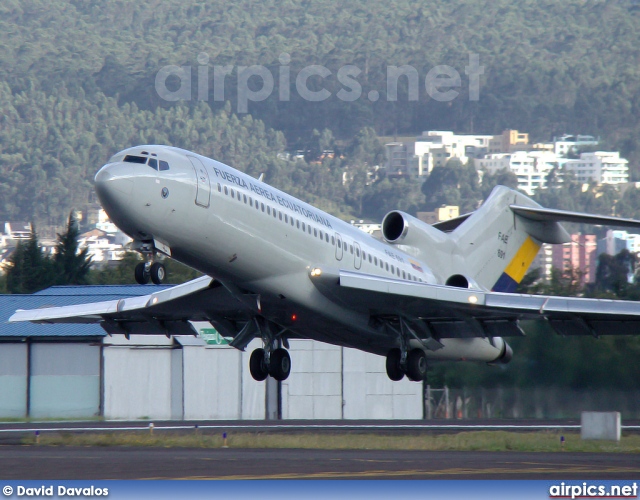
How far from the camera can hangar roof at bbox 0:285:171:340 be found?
38250 millimetres

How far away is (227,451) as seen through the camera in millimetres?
21156

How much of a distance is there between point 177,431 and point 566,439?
10.1 metres

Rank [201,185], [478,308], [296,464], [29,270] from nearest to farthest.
→ [296,464]
[201,185]
[478,308]
[29,270]

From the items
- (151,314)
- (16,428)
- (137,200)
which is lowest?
(16,428)

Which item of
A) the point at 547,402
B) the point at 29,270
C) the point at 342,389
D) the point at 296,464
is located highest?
the point at 29,270

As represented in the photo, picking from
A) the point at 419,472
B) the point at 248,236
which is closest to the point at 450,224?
the point at 248,236

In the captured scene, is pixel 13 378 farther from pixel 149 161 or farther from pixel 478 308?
pixel 149 161

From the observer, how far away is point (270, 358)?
2431 centimetres

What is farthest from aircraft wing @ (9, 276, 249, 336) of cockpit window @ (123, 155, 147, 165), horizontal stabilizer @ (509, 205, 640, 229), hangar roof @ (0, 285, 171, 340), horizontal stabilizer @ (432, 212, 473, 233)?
hangar roof @ (0, 285, 171, 340)

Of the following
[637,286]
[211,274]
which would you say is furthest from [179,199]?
[637,286]

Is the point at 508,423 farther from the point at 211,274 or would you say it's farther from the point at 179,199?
the point at 179,199

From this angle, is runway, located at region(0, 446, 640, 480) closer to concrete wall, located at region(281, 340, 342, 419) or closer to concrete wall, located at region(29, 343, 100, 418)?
concrete wall, located at region(281, 340, 342, 419)

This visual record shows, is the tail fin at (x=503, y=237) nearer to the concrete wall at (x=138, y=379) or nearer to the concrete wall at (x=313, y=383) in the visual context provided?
the concrete wall at (x=313, y=383)

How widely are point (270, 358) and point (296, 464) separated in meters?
6.70
